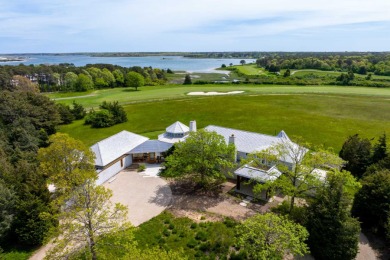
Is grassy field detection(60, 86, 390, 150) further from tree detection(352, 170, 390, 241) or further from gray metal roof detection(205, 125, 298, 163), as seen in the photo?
tree detection(352, 170, 390, 241)

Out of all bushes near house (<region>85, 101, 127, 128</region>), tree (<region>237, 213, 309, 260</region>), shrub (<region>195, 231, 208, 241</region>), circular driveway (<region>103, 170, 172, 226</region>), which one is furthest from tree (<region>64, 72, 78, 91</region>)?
tree (<region>237, 213, 309, 260</region>)

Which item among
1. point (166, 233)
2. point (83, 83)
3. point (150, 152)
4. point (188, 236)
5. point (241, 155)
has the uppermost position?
point (83, 83)

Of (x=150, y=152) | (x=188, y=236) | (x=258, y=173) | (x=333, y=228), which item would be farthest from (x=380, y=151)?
(x=150, y=152)

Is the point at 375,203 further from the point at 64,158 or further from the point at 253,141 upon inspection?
the point at 64,158

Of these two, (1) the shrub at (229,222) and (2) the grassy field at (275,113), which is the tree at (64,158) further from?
(2) the grassy field at (275,113)

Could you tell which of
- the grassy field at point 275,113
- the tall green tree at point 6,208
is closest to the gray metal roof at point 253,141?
the grassy field at point 275,113
